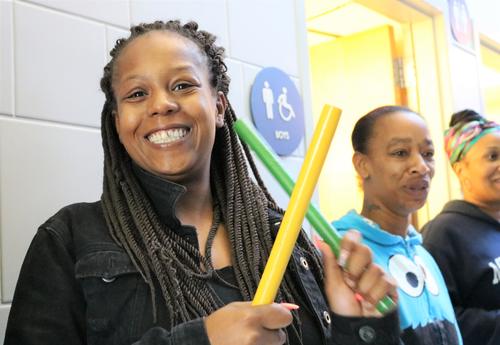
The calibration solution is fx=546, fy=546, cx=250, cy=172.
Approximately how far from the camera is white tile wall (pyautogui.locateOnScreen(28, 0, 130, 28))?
3.32 feet

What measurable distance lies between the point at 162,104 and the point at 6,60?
372 mm

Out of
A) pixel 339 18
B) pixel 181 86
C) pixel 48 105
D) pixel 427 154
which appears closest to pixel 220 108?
pixel 181 86

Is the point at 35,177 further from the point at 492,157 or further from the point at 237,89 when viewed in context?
the point at 492,157

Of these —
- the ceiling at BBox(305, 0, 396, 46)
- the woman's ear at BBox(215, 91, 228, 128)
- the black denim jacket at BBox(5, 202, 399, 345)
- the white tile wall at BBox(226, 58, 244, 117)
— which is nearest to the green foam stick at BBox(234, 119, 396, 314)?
the black denim jacket at BBox(5, 202, 399, 345)

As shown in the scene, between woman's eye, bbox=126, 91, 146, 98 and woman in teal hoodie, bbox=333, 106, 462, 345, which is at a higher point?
woman's eye, bbox=126, 91, 146, 98

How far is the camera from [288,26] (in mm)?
1559

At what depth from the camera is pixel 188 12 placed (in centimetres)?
126

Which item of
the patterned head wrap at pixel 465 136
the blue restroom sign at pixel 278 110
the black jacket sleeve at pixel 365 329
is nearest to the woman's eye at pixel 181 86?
the black jacket sleeve at pixel 365 329

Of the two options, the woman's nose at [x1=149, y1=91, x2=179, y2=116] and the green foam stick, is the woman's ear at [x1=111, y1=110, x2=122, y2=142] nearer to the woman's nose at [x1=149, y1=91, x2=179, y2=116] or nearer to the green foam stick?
the woman's nose at [x1=149, y1=91, x2=179, y2=116]

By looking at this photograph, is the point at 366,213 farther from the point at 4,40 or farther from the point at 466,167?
the point at 4,40

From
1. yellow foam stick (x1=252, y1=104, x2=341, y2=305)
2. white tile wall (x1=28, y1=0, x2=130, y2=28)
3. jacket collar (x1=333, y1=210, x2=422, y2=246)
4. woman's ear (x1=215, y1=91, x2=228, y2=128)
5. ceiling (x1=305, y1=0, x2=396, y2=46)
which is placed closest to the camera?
yellow foam stick (x1=252, y1=104, x2=341, y2=305)

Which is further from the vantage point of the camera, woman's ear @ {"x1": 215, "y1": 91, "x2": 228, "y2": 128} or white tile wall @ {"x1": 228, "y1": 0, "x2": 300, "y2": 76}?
white tile wall @ {"x1": 228, "y1": 0, "x2": 300, "y2": 76}

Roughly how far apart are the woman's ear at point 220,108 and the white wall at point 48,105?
0.30 meters

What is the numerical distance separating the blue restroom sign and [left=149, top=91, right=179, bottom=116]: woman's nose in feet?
2.19
